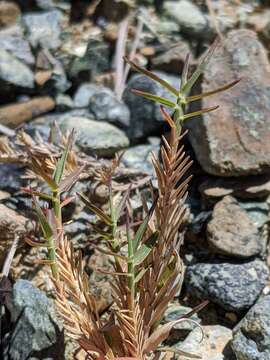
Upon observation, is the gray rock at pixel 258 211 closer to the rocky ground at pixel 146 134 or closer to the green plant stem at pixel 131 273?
the rocky ground at pixel 146 134

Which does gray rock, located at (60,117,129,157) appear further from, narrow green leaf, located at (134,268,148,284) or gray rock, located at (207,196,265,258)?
narrow green leaf, located at (134,268,148,284)

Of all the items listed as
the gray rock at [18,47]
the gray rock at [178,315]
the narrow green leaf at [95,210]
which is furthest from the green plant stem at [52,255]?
the gray rock at [18,47]

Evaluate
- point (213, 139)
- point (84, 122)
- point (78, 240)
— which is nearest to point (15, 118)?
point (84, 122)

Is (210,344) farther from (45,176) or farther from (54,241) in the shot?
(45,176)

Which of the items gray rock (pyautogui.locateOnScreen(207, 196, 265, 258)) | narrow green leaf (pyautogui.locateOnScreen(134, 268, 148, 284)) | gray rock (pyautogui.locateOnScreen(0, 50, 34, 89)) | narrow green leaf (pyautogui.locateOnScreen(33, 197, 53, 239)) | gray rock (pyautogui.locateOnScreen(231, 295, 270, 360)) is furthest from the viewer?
gray rock (pyautogui.locateOnScreen(0, 50, 34, 89))

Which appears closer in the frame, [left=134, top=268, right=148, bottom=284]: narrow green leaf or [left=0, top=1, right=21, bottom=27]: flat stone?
[left=134, top=268, right=148, bottom=284]: narrow green leaf

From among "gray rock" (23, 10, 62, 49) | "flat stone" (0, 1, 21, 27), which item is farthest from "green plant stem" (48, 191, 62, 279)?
"flat stone" (0, 1, 21, 27)

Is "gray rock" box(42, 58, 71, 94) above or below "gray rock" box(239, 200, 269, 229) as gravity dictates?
above
